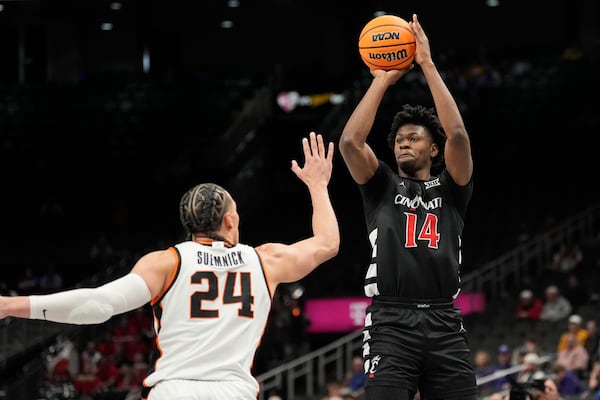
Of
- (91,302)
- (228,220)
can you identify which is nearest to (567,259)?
(228,220)

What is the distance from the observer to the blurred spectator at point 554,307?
64.1 feet

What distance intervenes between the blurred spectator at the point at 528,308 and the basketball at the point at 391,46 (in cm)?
1401

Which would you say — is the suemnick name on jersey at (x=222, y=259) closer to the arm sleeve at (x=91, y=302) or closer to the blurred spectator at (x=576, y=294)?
the arm sleeve at (x=91, y=302)

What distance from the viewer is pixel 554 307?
774 inches

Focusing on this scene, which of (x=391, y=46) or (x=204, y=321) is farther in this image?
(x=391, y=46)

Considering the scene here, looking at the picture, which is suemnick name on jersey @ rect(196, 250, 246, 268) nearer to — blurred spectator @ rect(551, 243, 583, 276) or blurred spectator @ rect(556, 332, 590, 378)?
blurred spectator @ rect(556, 332, 590, 378)

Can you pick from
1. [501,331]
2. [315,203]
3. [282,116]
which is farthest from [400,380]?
[282,116]

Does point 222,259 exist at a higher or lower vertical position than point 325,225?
lower

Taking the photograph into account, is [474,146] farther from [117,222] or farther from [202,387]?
[202,387]

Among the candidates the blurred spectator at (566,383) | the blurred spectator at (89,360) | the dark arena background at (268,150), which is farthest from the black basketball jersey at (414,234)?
the blurred spectator at (89,360)

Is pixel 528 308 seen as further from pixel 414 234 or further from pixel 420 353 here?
pixel 420 353

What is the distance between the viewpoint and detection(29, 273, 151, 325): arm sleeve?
479 cm

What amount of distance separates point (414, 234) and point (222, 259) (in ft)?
5.19

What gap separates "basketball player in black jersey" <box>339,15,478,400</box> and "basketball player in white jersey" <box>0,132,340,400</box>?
1.12 metres
